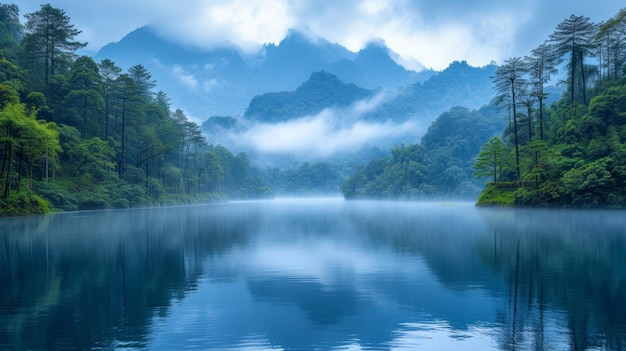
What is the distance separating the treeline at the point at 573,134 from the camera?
181 feet

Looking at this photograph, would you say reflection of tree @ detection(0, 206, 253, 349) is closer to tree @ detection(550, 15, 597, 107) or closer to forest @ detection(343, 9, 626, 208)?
forest @ detection(343, 9, 626, 208)

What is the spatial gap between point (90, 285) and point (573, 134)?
198 feet

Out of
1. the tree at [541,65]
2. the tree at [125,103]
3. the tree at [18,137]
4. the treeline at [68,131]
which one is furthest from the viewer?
the tree at [125,103]

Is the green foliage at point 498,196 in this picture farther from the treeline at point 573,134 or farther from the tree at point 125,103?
the tree at point 125,103

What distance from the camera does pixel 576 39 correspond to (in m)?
66.1

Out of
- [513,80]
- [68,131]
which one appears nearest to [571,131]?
[513,80]

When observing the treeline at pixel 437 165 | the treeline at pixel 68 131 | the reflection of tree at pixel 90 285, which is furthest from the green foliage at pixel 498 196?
the treeline at pixel 437 165

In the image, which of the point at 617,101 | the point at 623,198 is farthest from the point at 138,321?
the point at 617,101

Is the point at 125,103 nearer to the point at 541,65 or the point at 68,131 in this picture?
the point at 68,131

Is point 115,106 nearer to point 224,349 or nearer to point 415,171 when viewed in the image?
point 415,171

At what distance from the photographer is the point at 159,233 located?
34.2 m

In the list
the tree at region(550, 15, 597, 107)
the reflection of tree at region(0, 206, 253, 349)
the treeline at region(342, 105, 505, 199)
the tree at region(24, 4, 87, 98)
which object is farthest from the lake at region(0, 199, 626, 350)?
the treeline at region(342, 105, 505, 199)

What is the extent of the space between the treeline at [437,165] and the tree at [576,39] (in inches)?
2918

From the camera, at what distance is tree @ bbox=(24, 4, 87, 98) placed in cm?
8069
